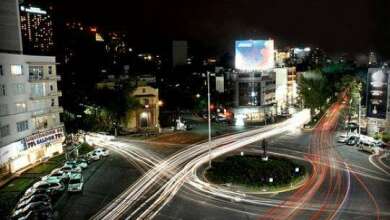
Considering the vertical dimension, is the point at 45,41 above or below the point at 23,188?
above

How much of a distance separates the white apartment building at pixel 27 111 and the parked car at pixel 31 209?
35.9 ft

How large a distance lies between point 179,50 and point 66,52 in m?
41.7

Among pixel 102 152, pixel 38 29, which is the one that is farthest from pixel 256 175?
pixel 38 29

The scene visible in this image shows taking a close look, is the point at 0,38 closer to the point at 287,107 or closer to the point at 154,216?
the point at 154,216

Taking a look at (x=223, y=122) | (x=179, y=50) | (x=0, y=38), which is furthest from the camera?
(x=179, y=50)

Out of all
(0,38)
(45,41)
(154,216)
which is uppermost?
(45,41)

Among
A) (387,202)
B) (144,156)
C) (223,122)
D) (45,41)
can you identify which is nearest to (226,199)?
(387,202)

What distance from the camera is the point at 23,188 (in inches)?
1423

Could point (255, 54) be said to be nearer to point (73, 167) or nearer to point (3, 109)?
point (73, 167)

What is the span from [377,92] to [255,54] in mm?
26062

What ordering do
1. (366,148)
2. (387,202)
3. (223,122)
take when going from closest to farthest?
(387,202) < (366,148) < (223,122)

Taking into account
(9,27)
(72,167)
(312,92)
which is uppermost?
(9,27)

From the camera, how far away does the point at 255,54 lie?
258 ft

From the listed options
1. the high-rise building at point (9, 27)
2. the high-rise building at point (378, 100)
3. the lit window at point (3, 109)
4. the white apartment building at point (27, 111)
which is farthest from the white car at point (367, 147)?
the high-rise building at point (9, 27)
